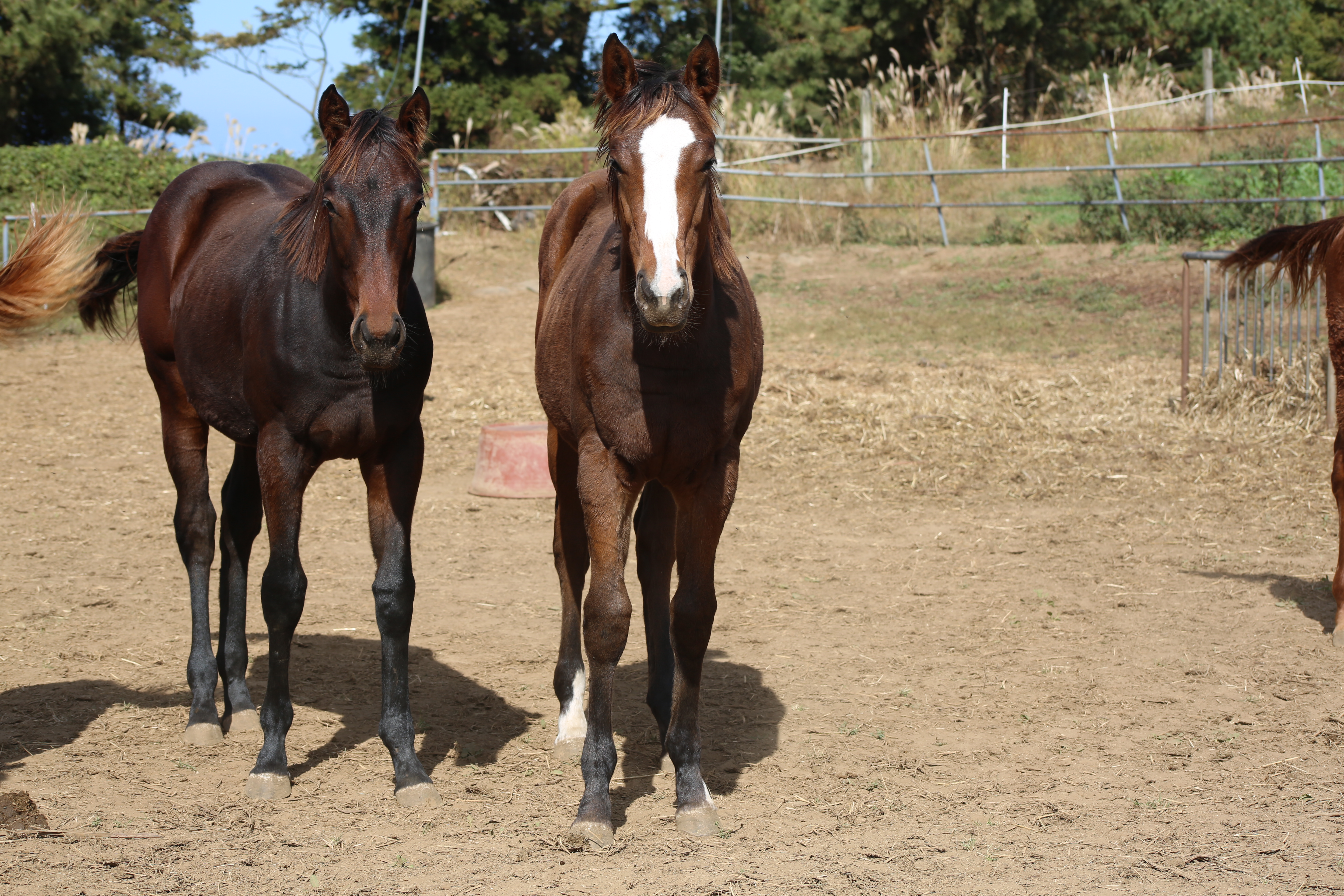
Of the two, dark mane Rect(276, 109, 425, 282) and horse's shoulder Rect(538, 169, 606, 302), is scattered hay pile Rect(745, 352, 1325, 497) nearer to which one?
horse's shoulder Rect(538, 169, 606, 302)

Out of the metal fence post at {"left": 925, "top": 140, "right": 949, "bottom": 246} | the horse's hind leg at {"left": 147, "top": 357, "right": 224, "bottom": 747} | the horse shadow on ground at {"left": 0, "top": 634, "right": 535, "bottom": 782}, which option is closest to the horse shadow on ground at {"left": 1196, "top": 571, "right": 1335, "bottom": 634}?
the horse shadow on ground at {"left": 0, "top": 634, "right": 535, "bottom": 782}

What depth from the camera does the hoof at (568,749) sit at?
13.2 feet

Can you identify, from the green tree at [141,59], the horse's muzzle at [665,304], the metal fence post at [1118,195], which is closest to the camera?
the horse's muzzle at [665,304]

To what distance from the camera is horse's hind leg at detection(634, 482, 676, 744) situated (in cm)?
408

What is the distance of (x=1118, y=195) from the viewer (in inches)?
620

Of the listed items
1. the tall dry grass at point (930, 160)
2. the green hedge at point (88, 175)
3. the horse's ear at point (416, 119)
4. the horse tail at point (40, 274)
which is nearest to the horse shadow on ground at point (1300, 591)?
the horse's ear at point (416, 119)

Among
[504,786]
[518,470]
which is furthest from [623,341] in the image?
[518,470]

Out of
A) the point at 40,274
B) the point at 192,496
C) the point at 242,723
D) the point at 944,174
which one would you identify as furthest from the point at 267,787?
the point at 944,174

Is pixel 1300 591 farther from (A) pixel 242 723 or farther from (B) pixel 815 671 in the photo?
(A) pixel 242 723

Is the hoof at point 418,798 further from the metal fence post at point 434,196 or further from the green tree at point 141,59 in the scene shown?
the green tree at point 141,59

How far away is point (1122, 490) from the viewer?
750 centimetres

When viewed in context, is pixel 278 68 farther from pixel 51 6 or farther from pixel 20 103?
pixel 20 103

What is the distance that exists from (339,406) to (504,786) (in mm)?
1342

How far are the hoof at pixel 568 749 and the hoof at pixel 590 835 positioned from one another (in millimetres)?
686
